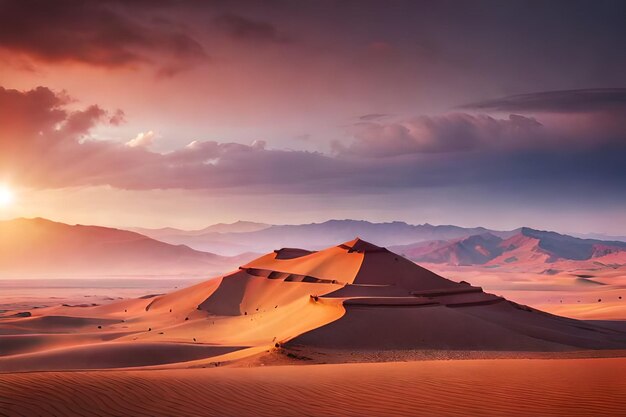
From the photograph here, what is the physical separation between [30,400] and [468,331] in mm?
26006

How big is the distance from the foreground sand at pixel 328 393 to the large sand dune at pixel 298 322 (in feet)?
31.9

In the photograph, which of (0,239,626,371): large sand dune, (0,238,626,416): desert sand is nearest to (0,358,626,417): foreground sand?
(0,238,626,416): desert sand

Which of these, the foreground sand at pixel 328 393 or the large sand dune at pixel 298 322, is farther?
the large sand dune at pixel 298 322

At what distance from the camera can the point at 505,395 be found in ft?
38.8

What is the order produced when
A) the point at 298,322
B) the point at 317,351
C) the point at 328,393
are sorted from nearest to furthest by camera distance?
1. the point at 328,393
2. the point at 317,351
3. the point at 298,322

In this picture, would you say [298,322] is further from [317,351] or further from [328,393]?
[328,393]

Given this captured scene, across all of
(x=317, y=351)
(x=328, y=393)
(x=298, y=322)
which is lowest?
(x=317, y=351)

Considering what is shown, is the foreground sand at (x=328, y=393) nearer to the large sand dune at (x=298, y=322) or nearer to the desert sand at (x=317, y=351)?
the desert sand at (x=317, y=351)

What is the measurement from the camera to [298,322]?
36.9 metres

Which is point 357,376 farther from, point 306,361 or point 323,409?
point 306,361

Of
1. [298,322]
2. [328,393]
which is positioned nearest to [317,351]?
[298,322]

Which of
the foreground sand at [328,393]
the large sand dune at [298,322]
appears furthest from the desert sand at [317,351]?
the large sand dune at [298,322]

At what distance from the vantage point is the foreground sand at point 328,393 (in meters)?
10.4

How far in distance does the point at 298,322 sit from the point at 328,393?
2484 centimetres
